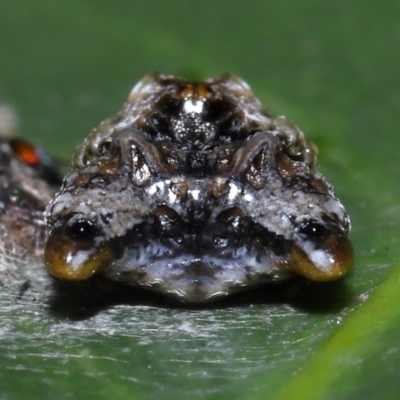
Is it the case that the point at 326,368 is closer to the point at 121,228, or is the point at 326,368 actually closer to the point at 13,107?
the point at 121,228

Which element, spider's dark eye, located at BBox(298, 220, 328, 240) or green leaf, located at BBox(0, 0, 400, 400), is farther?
spider's dark eye, located at BBox(298, 220, 328, 240)

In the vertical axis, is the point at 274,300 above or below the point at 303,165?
below

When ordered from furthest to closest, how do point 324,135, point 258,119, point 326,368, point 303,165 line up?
point 324,135
point 258,119
point 303,165
point 326,368

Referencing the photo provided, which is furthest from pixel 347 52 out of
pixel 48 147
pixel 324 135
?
pixel 48 147

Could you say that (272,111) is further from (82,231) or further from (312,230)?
(82,231)

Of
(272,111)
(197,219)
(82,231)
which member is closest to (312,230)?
(197,219)

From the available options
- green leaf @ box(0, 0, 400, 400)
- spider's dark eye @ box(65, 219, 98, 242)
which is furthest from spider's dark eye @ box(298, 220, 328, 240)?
spider's dark eye @ box(65, 219, 98, 242)

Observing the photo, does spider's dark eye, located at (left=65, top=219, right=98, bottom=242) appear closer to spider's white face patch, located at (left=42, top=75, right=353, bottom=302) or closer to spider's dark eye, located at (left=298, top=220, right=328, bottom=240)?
spider's white face patch, located at (left=42, top=75, right=353, bottom=302)
